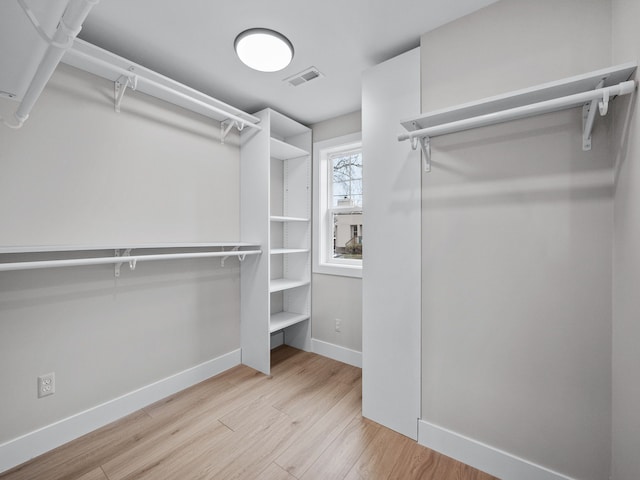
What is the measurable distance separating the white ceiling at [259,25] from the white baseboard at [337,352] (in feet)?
8.03

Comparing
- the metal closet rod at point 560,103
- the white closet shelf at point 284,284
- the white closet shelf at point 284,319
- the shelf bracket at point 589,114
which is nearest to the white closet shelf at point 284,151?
the white closet shelf at point 284,284

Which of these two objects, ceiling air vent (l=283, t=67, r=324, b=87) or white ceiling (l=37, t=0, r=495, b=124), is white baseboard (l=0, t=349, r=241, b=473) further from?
ceiling air vent (l=283, t=67, r=324, b=87)

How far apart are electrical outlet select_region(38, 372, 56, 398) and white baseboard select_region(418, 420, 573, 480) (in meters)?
2.21

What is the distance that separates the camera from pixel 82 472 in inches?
59.2

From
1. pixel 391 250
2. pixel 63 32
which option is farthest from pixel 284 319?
pixel 63 32

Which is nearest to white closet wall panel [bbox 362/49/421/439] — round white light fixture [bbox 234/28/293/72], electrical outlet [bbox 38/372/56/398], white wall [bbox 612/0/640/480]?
round white light fixture [bbox 234/28/293/72]

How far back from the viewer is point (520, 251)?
4.70 feet

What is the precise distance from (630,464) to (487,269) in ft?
2.90

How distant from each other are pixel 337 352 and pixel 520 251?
2004 millimetres

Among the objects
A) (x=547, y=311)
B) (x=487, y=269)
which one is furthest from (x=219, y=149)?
(x=547, y=311)

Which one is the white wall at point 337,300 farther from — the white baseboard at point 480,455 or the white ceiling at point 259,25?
the white baseboard at point 480,455

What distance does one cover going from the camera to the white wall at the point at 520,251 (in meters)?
1.28

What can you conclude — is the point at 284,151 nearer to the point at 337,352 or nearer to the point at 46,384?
the point at 337,352

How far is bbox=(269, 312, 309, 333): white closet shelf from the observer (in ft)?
9.05
